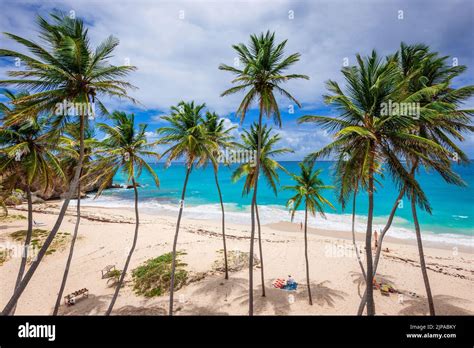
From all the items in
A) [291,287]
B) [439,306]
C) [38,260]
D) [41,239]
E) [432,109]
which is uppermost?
[432,109]

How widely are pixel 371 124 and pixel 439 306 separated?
1438cm

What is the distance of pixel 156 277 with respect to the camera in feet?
52.7

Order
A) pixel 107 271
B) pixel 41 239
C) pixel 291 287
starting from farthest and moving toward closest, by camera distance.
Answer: pixel 41 239
pixel 107 271
pixel 291 287

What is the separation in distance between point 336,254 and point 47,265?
27.9m

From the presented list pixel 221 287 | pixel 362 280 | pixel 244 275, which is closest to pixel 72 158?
pixel 221 287

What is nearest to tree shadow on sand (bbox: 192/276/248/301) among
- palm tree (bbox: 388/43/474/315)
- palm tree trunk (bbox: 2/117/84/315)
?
palm tree trunk (bbox: 2/117/84/315)

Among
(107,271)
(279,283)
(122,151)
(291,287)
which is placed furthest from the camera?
(107,271)

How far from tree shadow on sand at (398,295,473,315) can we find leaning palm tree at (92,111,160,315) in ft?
58.9

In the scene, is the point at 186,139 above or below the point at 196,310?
above

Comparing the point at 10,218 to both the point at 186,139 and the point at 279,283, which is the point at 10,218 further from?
the point at 279,283

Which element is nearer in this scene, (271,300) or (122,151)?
(122,151)

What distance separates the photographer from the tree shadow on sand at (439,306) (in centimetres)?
1285

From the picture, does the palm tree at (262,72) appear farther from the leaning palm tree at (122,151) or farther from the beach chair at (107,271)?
the beach chair at (107,271)
